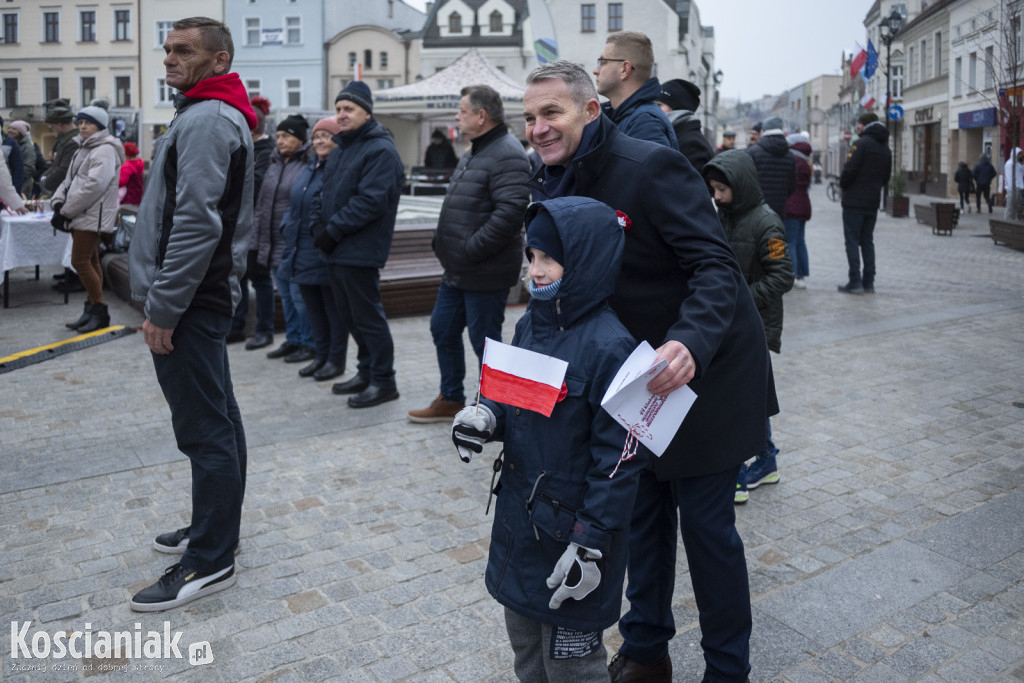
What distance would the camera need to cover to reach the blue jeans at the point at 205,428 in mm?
3607

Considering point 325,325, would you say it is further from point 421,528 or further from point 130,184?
point 130,184

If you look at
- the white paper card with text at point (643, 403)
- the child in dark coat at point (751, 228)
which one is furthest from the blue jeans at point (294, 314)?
the white paper card with text at point (643, 403)

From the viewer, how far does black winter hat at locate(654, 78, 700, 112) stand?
18.9 feet

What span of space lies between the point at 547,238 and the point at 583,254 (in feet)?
0.33

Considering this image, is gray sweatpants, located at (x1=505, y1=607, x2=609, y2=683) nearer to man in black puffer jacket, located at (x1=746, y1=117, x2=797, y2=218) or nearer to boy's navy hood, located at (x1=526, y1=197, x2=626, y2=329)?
boy's navy hood, located at (x1=526, y1=197, x2=626, y2=329)

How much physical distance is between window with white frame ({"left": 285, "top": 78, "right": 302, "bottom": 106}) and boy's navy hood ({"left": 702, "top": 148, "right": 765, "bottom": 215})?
55878 millimetres

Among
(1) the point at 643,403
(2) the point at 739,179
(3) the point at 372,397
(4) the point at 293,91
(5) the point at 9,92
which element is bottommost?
(3) the point at 372,397

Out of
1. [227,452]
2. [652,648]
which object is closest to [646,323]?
[652,648]

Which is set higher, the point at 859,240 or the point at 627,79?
the point at 627,79

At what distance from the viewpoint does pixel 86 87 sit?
14.9 metres

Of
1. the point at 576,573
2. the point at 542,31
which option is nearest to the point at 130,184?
the point at 576,573

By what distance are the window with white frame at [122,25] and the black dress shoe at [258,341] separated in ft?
13.9

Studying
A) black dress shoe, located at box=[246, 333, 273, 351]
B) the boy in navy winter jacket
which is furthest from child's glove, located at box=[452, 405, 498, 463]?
black dress shoe, located at box=[246, 333, 273, 351]

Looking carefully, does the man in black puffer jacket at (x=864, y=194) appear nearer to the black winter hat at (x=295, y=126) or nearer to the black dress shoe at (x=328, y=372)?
the black winter hat at (x=295, y=126)
